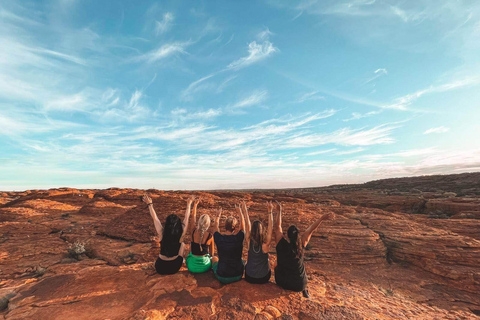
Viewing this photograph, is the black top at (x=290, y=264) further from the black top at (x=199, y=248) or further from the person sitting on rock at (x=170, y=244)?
the person sitting on rock at (x=170, y=244)

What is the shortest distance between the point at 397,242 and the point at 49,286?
44.9 feet

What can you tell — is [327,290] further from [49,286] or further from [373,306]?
[49,286]

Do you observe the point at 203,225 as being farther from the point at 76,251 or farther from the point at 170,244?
the point at 76,251

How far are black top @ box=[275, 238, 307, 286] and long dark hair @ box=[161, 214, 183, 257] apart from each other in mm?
2548

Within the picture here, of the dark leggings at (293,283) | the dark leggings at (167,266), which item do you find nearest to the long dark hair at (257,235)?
the dark leggings at (293,283)

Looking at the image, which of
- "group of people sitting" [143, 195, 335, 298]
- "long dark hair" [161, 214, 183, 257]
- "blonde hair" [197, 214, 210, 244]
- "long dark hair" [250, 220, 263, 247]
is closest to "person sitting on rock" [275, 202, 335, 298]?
"group of people sitting" [143, 195, 335, 298]

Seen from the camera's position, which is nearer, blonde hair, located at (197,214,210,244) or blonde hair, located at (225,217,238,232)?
blonde hair, located at (225,217,238,232)

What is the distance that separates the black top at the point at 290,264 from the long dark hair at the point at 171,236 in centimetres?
255

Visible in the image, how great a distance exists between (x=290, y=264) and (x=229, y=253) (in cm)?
147

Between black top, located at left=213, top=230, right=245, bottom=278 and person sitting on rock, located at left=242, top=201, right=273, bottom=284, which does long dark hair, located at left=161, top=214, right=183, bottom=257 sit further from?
person sitting on rock, located at left=242, top=201, right=273, bottom=284

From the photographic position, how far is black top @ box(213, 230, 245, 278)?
5.28m

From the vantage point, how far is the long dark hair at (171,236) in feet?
17.8

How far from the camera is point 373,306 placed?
5.97 metres

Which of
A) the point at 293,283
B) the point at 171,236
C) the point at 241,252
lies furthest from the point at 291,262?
the point at 171,236
